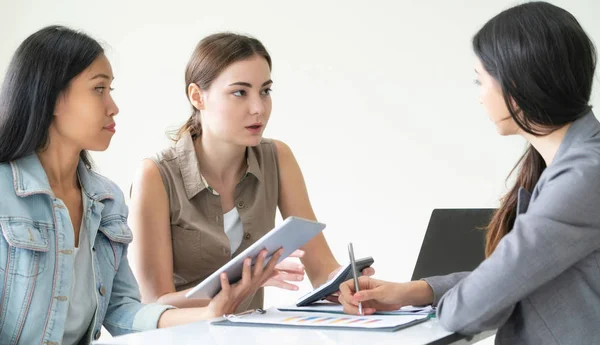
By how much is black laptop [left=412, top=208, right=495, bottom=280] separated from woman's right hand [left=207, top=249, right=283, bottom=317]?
0.63m

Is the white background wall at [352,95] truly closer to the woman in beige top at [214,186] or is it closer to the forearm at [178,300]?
the woman in beige top at [214,186]

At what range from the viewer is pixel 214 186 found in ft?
7.68

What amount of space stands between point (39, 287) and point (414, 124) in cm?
238

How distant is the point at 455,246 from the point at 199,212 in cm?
74

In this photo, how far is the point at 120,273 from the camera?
1884mm

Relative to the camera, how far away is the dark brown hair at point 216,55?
2.32 metres

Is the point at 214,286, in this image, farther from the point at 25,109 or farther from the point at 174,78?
the point at 174,78

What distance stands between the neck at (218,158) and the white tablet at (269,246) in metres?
0.70

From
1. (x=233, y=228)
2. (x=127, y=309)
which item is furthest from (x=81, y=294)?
(x=233, y=228)

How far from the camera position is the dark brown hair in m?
2.32

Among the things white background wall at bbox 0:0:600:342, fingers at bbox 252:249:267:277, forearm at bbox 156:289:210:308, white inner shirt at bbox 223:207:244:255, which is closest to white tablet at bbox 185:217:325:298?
fingers at bbox 252:249:267:277

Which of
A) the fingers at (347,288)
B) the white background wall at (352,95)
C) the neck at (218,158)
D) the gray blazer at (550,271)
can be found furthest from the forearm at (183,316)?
the white background wall at (352,95)

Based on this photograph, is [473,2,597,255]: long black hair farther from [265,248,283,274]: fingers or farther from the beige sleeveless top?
the beige sleeveless top

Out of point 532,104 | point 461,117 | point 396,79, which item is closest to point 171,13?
point 396,79
